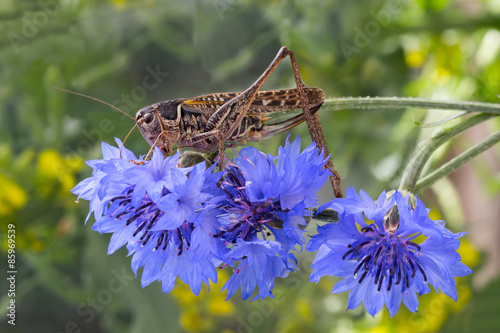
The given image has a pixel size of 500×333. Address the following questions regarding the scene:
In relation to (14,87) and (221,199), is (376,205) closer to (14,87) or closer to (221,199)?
(221,199)

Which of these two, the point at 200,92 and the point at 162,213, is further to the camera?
the point at 200,92

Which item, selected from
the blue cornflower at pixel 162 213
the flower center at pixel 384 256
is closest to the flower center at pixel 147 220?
the blue cornflower at pixel 162 213

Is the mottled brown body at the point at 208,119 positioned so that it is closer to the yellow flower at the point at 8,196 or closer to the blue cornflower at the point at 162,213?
the blue cornflower at the point at 162,213

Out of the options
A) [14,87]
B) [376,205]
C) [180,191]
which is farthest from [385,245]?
[14,87]

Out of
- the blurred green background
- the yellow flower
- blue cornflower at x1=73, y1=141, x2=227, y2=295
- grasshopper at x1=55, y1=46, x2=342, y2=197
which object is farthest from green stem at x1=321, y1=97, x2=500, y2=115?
the yellow flower

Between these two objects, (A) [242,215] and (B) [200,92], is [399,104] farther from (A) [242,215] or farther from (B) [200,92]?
(B) [200,92]

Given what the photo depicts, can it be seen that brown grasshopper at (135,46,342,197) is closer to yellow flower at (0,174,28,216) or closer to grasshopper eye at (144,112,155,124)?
grasshopper eye at (144,112,155,124)

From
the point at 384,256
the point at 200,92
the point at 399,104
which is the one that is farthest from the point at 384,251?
the point at 200,92
